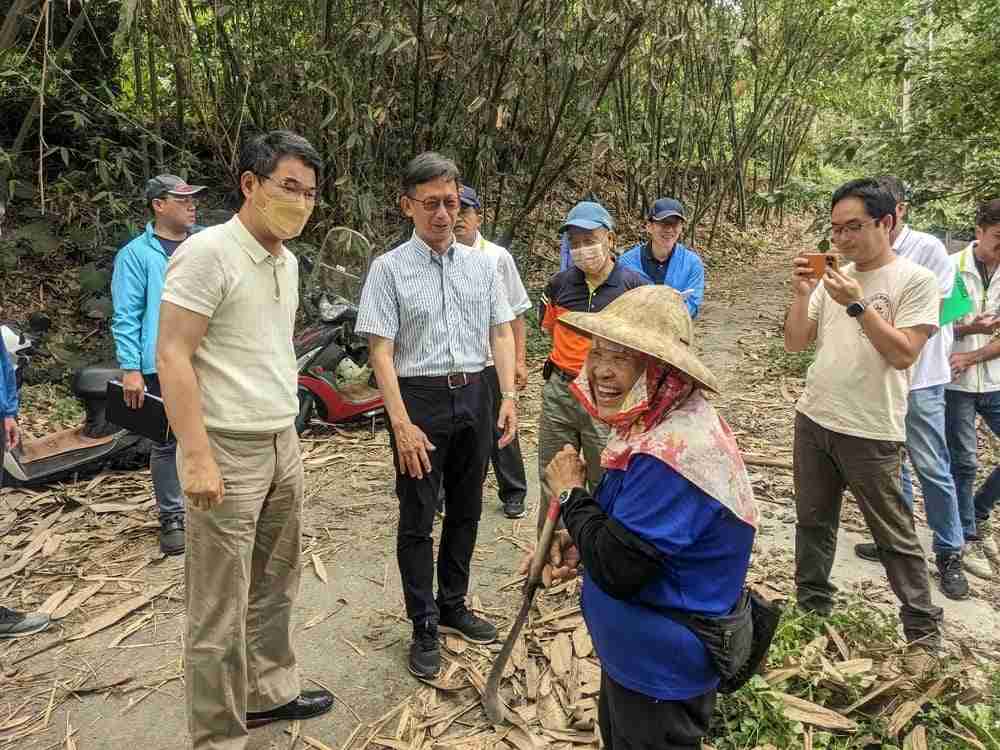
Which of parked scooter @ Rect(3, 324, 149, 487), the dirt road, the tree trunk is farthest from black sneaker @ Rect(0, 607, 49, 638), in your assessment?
the tree trunk

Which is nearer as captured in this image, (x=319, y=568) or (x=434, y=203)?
(x=434, y=203)

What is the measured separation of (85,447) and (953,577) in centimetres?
550

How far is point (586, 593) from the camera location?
6.08 ft

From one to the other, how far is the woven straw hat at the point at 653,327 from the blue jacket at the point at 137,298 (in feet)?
9.29

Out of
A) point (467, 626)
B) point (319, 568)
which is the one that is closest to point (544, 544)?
point (467, 626)

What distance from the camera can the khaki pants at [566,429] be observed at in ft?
11.6

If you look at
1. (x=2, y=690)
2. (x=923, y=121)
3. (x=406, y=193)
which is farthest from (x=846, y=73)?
(x=2, y=690)

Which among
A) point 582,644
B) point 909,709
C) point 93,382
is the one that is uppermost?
point 909,709

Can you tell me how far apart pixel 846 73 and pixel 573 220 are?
11547 millimetres

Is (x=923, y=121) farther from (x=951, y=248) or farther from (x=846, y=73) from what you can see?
(x=846, y=73)

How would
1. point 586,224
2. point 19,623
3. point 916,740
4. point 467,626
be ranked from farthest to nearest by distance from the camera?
point 586,224 < point 19,623 < point 467,626 < point 916,740

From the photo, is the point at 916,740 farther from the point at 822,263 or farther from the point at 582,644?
the point at 822,263

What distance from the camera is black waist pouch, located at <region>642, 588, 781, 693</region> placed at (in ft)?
5.37

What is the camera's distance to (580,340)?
3.60m
